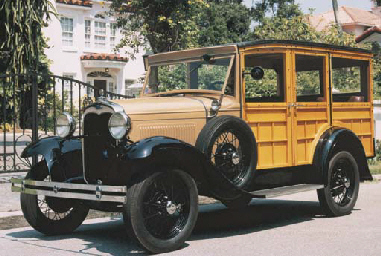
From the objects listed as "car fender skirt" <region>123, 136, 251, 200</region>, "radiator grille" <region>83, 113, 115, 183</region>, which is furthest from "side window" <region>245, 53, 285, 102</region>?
"radiator grille" <region>83, 113, 115, 183</region>

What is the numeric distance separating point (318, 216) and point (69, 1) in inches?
959

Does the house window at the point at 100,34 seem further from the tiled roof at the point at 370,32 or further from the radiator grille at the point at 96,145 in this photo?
the radiator grille at the point at 96,145

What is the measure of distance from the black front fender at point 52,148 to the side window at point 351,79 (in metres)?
3.85

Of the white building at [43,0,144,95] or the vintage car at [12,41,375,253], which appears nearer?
the vintage car at [12,41,375,253]

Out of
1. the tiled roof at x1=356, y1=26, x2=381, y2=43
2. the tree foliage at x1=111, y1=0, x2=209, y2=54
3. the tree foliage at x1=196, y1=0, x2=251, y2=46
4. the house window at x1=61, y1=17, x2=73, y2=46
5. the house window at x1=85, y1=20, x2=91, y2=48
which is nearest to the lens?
the tree foliage at x1=111, y1=0, x2=209, y2=54

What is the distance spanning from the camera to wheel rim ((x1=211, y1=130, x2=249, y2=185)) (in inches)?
291

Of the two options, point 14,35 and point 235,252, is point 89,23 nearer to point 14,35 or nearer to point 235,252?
point 14,35

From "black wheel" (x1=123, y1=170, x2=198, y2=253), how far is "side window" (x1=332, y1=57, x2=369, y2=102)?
11.5 ft

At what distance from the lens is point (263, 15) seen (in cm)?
4306

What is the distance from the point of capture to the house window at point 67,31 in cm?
3116

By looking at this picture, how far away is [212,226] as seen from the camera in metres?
8.18

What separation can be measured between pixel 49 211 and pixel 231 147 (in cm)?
226

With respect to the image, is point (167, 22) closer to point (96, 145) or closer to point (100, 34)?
point (96, 145)

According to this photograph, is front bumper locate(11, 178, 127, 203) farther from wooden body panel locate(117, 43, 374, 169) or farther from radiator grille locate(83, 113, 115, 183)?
wooden body panel locate(117, 43, 374, 169)
